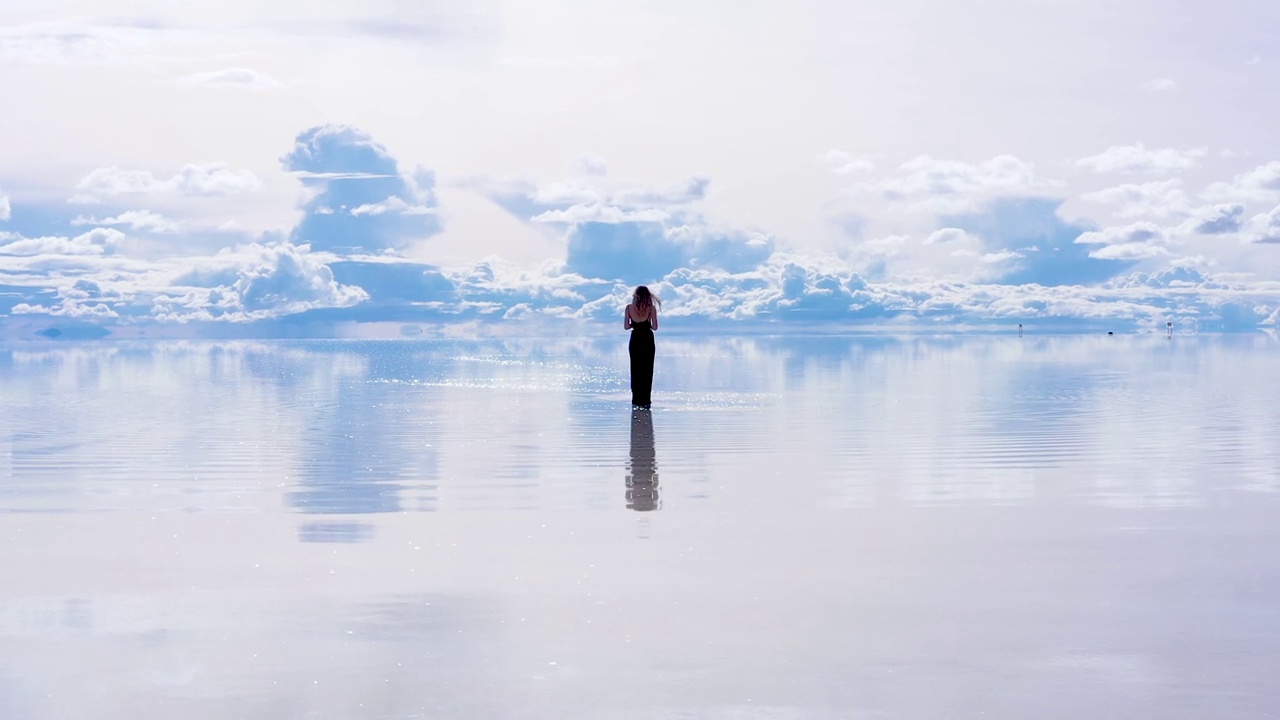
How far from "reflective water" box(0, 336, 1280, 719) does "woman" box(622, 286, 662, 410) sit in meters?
6.07

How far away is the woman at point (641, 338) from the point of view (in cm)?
2709

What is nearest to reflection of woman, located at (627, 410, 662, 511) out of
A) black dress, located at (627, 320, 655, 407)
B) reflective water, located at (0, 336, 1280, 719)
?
reflective water, located at (0, 336, 1280, 719)

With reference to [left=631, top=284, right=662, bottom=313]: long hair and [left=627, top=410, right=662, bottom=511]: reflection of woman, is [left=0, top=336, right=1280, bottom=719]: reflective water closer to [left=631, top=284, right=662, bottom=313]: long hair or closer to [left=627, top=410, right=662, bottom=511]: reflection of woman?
[left=627, top=410, right=662, bottom=511]: reflection of woman

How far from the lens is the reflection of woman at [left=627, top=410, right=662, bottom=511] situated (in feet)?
42.1

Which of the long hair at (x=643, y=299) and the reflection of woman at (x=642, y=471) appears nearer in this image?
the reflection of woman at (x=642, y=471)

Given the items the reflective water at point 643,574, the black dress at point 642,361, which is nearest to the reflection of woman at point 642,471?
the reflective water at point 643,574

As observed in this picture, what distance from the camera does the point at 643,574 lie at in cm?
910

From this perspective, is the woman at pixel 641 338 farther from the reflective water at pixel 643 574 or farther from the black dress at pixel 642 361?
the reflective water at pixel 643 574

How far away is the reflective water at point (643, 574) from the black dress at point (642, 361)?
6045mm

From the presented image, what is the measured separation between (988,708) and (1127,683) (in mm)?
739

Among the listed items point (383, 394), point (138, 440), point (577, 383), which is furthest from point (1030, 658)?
point (577, 383)

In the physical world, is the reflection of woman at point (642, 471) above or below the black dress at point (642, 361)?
below

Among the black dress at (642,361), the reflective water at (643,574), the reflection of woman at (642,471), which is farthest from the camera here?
the black dress at (642,361)

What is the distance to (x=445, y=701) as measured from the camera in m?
6.20
